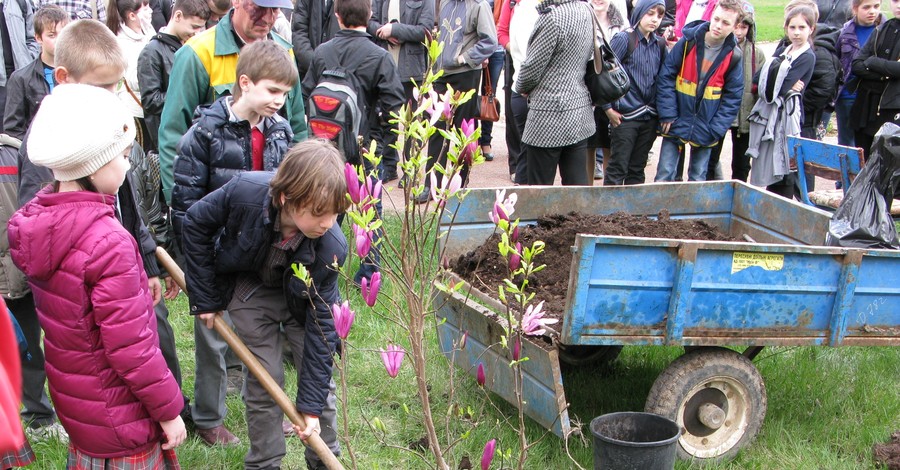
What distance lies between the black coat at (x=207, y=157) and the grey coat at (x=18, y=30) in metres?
4.83

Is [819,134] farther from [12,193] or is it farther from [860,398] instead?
[12,193]

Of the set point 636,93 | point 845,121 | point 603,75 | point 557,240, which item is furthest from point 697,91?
point 557,240

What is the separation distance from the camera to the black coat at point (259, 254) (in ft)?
10.8

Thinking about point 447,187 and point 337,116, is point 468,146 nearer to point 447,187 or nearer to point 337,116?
point 447,187

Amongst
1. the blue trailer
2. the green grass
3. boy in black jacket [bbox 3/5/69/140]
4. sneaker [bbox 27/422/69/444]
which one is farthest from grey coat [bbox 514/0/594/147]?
sneaker [bbox 27/422/69/444]

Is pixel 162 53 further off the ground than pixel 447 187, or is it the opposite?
pixel 447 187

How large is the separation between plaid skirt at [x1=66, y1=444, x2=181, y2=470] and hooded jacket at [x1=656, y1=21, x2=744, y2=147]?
5.74 m

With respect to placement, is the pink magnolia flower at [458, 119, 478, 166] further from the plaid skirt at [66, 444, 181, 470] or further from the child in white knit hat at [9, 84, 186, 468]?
the plaid skirt at [66, 444, 181, 470]

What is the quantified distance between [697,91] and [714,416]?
13.2 ft

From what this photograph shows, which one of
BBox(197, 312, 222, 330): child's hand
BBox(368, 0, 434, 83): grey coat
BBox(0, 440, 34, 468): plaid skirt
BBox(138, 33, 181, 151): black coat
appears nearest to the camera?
BBox(0, 440, 34, 468): plaid skirt

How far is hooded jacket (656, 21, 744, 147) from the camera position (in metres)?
7.47

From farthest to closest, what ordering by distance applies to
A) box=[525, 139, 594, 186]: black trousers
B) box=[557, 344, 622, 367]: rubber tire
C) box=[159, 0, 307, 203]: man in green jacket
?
box=[525, 139, 594, 186]: black trousers
box=[557, 344, 622, 367]: rubber tire
box=[159, 0, 307, 203]: man in green jacket

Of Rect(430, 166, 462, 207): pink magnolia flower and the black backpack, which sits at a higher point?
Rect(430, 166, 462, 207): pink magnolia flower

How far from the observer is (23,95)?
5.14 metres
